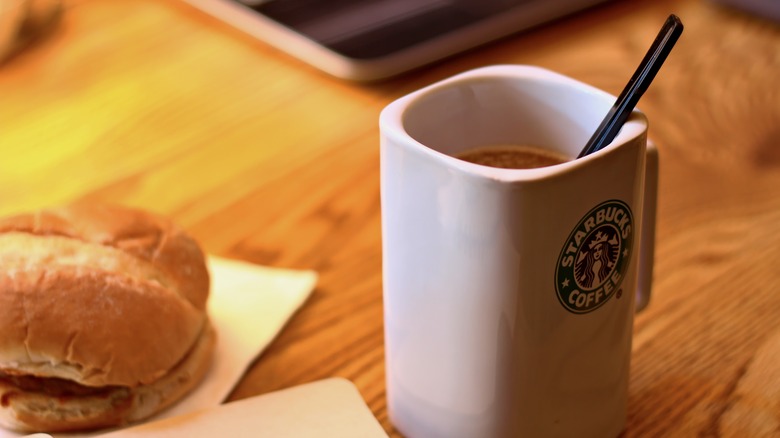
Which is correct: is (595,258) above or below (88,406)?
above

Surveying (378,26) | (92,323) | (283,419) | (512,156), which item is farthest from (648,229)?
(378,26)

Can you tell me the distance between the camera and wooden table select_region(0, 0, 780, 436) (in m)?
0.75

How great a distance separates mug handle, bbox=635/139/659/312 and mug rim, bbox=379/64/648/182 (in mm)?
49

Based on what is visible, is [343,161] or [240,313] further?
[343,161]

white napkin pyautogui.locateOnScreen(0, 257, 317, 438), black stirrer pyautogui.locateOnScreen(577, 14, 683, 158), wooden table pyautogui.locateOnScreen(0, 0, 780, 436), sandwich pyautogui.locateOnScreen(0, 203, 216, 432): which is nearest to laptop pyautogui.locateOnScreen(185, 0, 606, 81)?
wooden table pyautogui.locateOnScreen(0, 0, 780, 436)

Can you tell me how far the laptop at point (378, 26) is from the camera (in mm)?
1121

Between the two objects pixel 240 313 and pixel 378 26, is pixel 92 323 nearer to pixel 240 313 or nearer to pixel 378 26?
pixel 240 313

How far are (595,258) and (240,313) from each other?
0.34 m

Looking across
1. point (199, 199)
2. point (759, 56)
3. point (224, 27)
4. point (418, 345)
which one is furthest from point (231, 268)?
point (759, 56)

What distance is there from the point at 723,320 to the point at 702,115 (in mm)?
362

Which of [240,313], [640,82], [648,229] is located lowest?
[240,313]

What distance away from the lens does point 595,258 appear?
1.86 feet

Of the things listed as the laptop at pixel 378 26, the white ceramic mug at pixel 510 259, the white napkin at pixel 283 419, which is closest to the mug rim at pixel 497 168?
the white ceramic mug at pixel 510 259

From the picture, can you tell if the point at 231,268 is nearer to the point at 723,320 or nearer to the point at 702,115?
the point at 723,320
